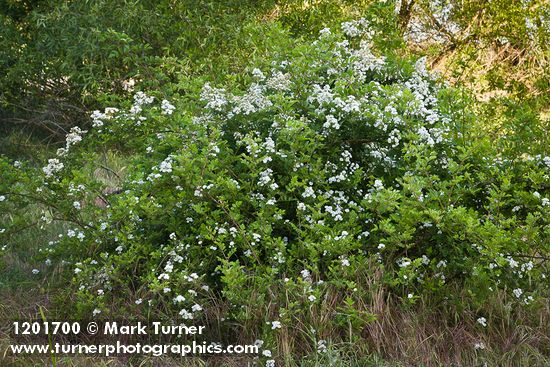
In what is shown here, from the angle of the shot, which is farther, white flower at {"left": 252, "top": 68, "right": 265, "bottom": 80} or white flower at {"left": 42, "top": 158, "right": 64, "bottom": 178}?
white flower at {"left": 252, "top": 68, "right": 265, "bottom": 80}

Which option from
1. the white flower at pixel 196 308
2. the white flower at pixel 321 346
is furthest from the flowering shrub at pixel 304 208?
the white flower at pixel 321 346

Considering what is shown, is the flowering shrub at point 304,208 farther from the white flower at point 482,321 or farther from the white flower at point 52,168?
the white flower at point 482,321

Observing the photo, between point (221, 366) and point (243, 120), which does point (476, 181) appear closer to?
point (243, 120)

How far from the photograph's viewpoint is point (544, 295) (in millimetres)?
3861

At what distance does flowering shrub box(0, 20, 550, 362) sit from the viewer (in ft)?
11.4

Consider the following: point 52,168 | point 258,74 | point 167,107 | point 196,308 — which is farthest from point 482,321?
point 52,168

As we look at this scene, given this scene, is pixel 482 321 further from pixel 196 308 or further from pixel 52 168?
pixel 52 168

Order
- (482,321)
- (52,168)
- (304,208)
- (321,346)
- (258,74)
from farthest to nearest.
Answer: (258,74) → (52,168) → (304,208) → (482,321) → (321,346)

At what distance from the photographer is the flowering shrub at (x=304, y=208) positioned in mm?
3484

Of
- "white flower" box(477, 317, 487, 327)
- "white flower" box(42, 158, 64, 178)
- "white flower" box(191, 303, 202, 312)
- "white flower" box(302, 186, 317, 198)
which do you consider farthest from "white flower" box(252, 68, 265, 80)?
"white flower" box(477, 317, 487, 327)

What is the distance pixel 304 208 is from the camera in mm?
3664

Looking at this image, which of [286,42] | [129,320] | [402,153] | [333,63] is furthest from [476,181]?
[129,320]

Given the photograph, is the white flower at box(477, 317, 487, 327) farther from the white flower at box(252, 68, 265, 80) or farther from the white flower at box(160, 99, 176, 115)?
the white flower at box(160, 99, 176, 115)

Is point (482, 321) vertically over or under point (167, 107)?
under
